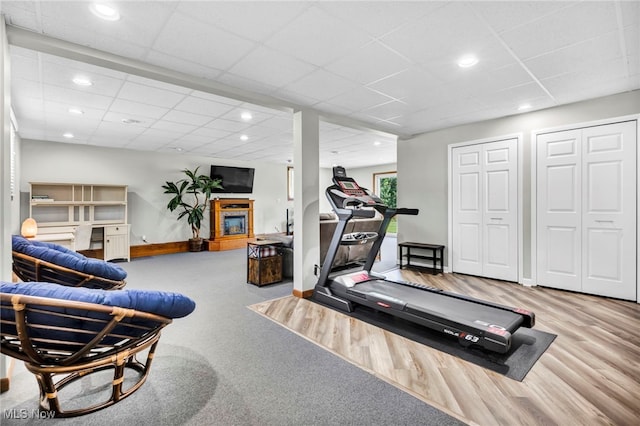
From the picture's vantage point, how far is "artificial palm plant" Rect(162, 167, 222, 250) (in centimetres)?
769

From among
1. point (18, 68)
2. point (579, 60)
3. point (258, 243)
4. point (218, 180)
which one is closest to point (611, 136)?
point (579, 60)

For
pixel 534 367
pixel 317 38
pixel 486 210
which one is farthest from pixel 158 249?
pixel 534 367

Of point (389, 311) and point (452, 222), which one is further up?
point (452, 222)

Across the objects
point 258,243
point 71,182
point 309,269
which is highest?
point 71,182

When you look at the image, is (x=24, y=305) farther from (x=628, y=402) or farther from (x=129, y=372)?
(x=628, y=402)

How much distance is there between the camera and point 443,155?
210 inches

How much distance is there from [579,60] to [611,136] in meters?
1.66

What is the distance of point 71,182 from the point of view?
650cm

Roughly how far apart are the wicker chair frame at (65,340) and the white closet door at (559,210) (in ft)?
15.9

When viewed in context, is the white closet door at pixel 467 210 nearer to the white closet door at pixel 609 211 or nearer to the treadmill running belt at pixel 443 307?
the white closet door at pixel 609 211

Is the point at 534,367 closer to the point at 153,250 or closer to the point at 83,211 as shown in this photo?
the point at 153,250

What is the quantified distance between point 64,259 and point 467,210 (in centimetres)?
528

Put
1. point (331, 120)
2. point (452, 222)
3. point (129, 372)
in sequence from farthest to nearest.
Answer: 1. point (452, 222)
2. point (331, 120)
3. point (129, 372)

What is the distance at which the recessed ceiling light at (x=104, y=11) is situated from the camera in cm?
200
